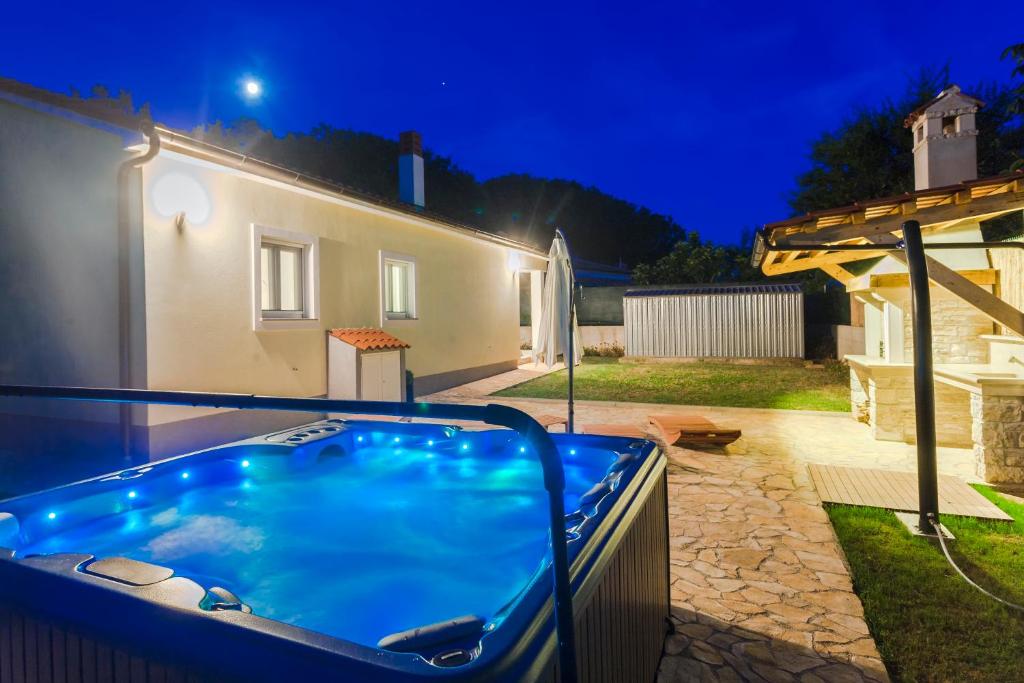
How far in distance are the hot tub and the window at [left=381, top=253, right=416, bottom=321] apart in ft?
16.8

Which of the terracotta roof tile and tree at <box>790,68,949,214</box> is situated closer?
the terracotta roof tile

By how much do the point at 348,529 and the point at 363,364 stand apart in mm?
3741

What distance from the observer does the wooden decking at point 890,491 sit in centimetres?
443

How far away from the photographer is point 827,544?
3.89 metres

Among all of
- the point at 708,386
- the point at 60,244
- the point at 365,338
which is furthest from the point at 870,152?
the point at 60,244

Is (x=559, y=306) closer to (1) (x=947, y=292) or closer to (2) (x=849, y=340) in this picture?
(1) (x=947, y=292)

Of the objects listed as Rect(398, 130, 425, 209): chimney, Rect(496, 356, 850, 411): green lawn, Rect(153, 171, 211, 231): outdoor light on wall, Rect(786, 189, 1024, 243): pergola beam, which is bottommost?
Rect(496, 356, 850, 411): green lawn

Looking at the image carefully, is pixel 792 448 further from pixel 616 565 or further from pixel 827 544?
pixel 616 565

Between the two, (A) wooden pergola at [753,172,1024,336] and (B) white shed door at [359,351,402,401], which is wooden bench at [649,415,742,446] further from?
(B) white shed door at [359,351,402,401]

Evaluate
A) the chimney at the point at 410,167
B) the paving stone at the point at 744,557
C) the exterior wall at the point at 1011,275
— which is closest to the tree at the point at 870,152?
the exterior wall at the point at 1011,275

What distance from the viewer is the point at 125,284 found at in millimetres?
5887

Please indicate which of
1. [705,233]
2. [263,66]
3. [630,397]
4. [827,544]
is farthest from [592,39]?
[827,544]

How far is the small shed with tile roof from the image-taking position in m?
8.16

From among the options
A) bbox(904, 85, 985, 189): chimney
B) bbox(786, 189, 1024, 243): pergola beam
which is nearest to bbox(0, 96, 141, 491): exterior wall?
bbox(786, 189, 1024, 243): pergola beam
